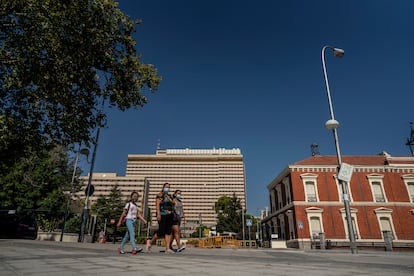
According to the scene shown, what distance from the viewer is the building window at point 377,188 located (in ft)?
94.5

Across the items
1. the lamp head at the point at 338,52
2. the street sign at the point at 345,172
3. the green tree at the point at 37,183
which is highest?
the lamp head at the point at 338,52

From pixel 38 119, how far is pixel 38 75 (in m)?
2.41

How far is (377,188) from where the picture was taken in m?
29.2

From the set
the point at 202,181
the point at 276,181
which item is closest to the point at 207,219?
the point at 202,181

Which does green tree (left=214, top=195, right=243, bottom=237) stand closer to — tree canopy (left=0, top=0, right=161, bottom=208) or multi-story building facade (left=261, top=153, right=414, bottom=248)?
multi-story building facade (left=261, top=153, right=414, bottom=248)

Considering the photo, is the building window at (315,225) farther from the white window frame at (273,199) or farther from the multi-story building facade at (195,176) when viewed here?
the multi-story building facade at (195,176)

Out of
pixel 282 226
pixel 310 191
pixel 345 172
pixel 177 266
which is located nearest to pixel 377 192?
pixel 310 191

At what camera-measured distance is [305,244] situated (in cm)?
2628

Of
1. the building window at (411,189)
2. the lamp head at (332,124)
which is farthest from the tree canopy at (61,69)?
the building window at (411,189)

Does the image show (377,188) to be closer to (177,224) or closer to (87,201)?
Answer: (177,224)

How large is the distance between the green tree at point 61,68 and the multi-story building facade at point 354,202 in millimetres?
22713

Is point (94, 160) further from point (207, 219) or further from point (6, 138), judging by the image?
point (207, 219)

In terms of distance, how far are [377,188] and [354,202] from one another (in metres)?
3.49

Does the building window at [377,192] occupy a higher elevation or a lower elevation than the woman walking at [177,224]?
higher
